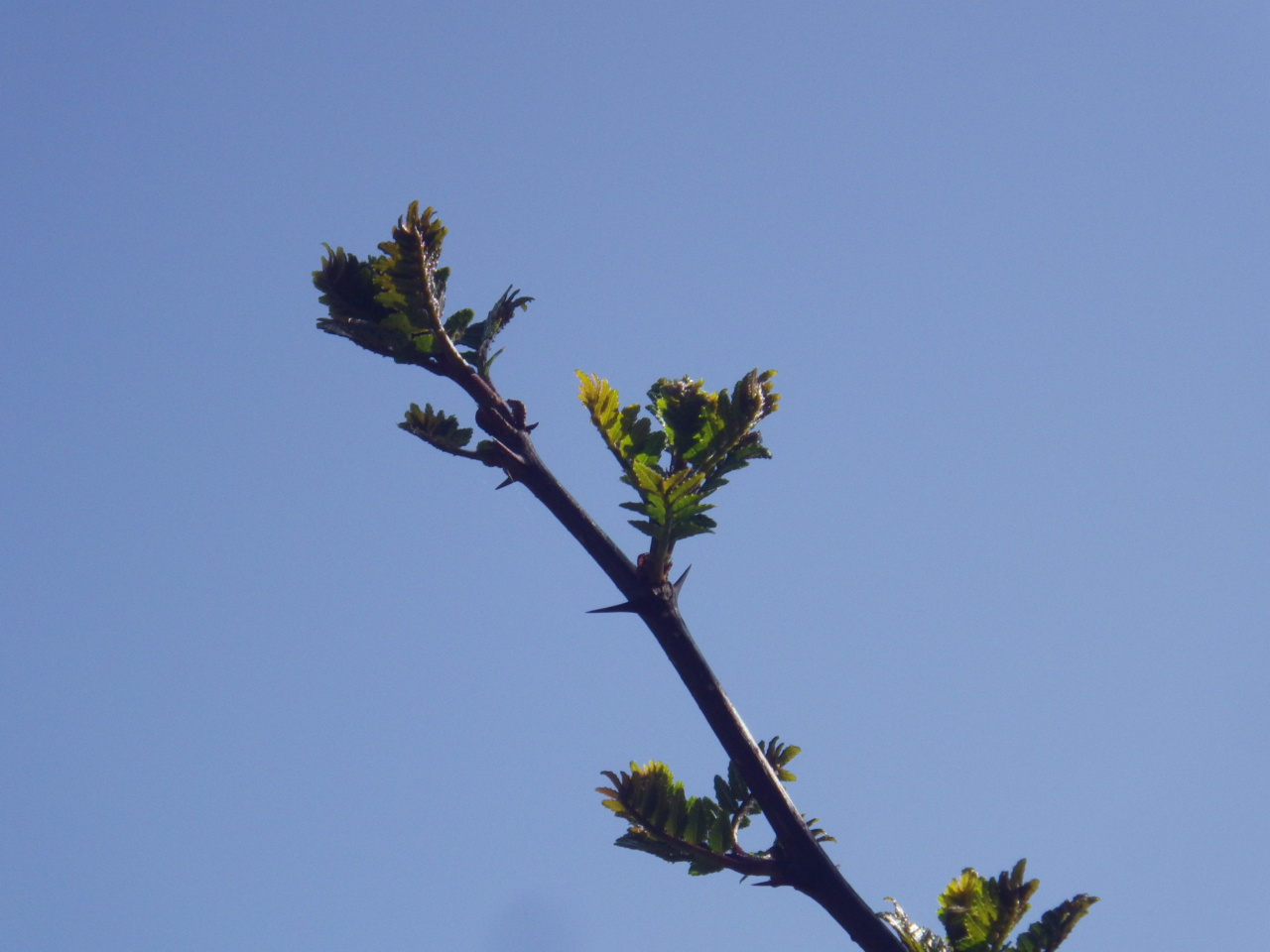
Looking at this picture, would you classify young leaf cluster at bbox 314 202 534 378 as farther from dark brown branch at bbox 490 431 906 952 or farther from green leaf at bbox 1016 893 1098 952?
green leaf at bbox 1016 893 1098 952

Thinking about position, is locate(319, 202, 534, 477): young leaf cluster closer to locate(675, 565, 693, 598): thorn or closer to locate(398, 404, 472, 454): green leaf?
locate(398, 404, 472, 454): green leaf

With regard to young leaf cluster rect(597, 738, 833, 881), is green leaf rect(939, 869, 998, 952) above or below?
below

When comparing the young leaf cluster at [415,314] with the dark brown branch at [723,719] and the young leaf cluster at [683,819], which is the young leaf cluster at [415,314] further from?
the young leaf cluster at [683,819]

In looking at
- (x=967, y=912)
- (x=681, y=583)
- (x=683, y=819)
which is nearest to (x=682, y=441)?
(x=681, y=583)

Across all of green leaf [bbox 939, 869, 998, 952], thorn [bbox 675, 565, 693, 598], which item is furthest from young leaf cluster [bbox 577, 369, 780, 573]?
green leaf [bbox 939, 869, 998, 952]

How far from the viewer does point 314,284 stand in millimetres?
3238

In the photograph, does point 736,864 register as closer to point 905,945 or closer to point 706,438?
point 905,945

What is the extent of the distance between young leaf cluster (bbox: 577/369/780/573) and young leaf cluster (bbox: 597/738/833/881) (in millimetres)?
614

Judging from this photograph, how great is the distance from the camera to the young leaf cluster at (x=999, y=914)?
262 centimetres

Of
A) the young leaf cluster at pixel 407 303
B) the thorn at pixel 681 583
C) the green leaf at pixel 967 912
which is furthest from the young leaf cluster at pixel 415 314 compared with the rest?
the green leaf at pixel 967 912

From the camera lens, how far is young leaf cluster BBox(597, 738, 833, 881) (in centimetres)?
295

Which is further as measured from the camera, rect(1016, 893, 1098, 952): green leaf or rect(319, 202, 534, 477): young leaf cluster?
rect(319, 202, 534, 477): young leaf cluster

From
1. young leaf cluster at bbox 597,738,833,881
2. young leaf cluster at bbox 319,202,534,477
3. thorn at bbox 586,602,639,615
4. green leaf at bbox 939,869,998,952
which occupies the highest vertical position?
young leaf cluster at bbox 319,202,534,477

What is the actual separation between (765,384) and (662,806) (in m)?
1.22
